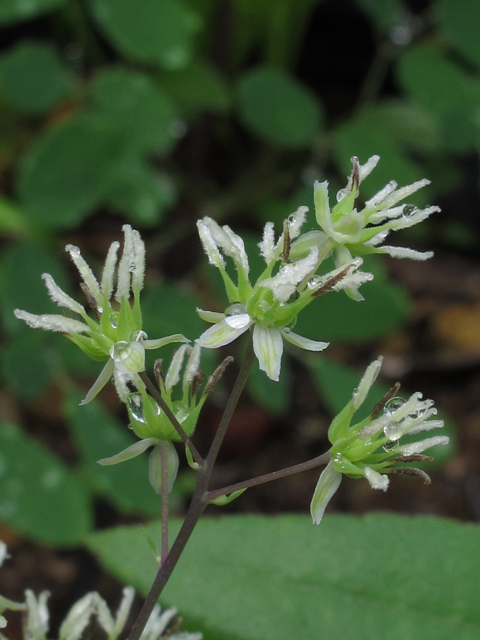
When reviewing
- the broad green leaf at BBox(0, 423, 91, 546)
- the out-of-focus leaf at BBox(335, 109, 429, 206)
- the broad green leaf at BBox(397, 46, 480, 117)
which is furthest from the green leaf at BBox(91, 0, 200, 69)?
the broad green leaf at BBox(0, 423, 91, 546)

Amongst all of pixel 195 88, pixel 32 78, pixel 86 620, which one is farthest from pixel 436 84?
pixel 86 620

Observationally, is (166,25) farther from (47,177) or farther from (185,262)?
(185,262)

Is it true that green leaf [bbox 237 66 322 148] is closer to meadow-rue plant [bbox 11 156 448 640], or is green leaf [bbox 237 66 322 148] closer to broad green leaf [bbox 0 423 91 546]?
broad green leaf [bbox 0 423 91 546]

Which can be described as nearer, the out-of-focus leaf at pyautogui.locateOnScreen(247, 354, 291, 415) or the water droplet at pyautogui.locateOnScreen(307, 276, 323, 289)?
the water droplet at pyautogui.locateOnScreen(307, 276, 323, 289)

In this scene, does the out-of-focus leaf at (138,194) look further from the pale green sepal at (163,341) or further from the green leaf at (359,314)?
the pale green sepal at (163,341)

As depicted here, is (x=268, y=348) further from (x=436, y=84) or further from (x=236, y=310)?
(x=436, y=84)
